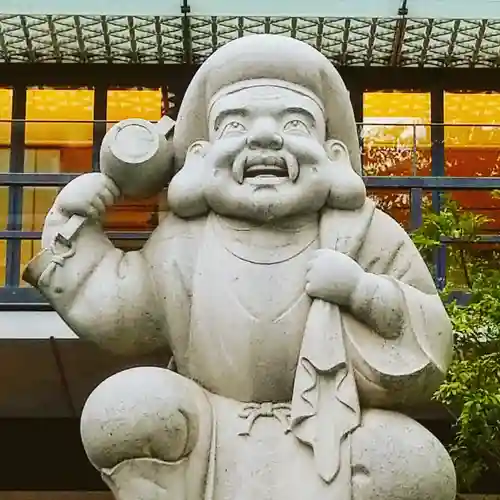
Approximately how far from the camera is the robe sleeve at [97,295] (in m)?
3.76

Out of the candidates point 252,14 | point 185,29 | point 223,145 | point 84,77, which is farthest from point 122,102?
point 223,145

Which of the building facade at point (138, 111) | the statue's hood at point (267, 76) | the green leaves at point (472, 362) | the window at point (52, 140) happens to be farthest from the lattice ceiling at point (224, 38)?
the statue's hood at point (267, 76)

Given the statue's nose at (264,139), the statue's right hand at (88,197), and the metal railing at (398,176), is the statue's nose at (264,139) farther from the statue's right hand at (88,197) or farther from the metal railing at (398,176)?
the metal railing at (398,176)

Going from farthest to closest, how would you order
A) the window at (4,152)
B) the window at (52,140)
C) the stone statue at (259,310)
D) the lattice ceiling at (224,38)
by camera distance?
1. the lattice ceiling at (224,38)
2. the window at (52,140)
3. the window at (4,152)
4. the stone statue at (259,310)

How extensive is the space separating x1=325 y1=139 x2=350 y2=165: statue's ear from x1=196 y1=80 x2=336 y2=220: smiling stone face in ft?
0.17

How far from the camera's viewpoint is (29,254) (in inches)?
378

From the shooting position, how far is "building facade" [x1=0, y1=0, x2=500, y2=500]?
32.3 ft

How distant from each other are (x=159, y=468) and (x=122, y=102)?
36.7ft

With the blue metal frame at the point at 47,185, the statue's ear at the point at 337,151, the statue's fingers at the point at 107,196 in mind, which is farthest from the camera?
the blue metal frame at the point at 47,185

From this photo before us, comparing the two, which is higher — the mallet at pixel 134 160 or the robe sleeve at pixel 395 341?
the mallet at pixel 134 160

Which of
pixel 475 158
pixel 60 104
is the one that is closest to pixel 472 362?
pixel 475 158

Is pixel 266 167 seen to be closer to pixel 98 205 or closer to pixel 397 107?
pixel 98 205

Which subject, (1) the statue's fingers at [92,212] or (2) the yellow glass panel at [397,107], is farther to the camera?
(2) the yellow glass panel at [397,107]

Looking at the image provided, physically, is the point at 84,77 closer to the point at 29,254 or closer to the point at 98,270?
the point at 29,254
